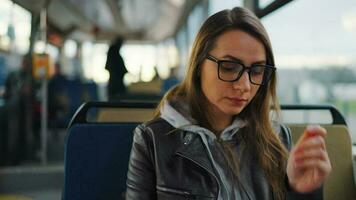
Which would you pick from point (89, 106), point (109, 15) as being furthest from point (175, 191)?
point (109, 15)

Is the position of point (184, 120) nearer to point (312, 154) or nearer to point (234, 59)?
point (234, 59)

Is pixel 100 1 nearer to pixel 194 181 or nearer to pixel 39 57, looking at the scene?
pixel 39 57

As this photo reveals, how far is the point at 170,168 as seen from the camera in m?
1.16

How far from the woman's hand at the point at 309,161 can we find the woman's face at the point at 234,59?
8.5 inches

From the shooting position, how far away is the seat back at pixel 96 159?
58.2 inches

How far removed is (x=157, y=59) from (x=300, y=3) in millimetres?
15273

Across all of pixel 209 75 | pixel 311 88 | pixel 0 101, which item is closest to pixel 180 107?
pixel 209 75

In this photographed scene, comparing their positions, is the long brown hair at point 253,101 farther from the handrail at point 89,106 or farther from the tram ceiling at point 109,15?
the tram ceiling at point 109,15

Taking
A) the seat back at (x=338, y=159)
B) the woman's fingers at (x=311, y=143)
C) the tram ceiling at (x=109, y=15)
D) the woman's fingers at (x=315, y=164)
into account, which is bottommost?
the seat back at (x=338, y=159)

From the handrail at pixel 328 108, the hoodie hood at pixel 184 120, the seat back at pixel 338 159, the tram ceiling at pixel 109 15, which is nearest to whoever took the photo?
the hoodie hood at pixel 184 120

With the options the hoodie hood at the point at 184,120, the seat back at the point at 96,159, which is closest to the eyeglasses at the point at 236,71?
the hoodie hood at the point at 184,120

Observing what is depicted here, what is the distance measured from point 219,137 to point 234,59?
273 millimetres

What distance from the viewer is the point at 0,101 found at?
4477 millimetres

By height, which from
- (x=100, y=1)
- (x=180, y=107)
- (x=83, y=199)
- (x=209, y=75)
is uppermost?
(x=100, y=1)
